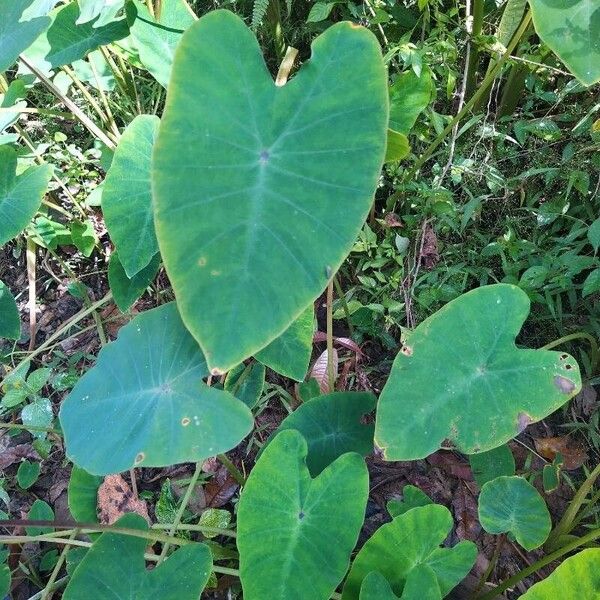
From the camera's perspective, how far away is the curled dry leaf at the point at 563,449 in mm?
1299

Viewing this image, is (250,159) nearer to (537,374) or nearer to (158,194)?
(158,194)

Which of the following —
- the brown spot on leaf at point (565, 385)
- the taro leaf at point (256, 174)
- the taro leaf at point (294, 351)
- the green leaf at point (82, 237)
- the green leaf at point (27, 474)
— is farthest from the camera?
the green leaf at point (82, 237)

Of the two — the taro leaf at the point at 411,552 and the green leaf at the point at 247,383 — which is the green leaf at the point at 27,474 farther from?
the taro leaf at the point at 411,552

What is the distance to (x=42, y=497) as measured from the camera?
1.59 meters

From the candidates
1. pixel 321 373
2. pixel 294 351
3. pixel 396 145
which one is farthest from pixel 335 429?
pixel 396 145

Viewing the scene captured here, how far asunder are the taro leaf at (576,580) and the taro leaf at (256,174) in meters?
0.51

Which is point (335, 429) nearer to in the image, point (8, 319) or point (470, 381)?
point (470, 381)

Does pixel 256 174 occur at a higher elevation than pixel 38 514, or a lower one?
higher

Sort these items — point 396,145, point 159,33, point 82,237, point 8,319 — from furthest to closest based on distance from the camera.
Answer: point 82,237 < point 8,319 < point 159,33 < point 396,145

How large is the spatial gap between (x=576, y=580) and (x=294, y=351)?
592 mm

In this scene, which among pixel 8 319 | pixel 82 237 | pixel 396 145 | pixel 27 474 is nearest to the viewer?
pixel 396 145

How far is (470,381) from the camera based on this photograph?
94 cm

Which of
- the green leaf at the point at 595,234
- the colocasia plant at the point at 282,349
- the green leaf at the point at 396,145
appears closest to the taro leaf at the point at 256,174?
the colocasia plant at the point at 282,349

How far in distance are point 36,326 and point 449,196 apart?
1.38 m
